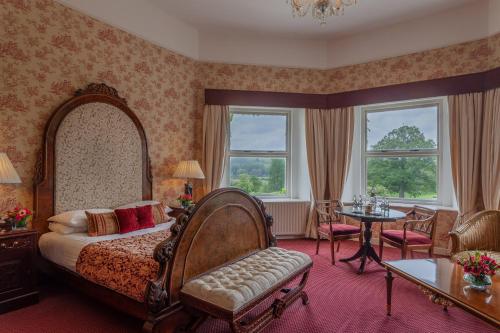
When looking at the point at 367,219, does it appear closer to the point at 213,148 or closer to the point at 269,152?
the point at 269,152

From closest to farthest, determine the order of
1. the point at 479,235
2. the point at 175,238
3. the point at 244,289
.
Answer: the point at 244,289 → the point at 175,238 → the point at 479,235

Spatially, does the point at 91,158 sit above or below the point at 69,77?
below

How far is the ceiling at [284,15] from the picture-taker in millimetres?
4254

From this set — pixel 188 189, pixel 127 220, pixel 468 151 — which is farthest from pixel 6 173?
pixel 468 151

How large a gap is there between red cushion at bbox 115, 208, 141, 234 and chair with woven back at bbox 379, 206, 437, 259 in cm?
310

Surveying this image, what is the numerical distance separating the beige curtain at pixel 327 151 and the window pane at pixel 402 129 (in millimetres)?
471

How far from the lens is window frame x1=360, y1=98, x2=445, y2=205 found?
15.4ft

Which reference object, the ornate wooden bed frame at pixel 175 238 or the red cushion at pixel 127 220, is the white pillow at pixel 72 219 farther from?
the red cushion at pixel 127 220

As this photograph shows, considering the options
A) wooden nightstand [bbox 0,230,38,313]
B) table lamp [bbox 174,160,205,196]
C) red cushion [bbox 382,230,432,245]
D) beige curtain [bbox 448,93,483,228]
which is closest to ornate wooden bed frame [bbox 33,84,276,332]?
wooden nightstand [bbox 0,230,38,313]

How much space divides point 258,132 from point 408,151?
8.50ft

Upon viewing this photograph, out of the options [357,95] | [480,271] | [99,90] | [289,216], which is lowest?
[289,216]

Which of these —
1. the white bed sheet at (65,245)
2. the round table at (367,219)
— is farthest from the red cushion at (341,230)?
the white bed sheet at (65,245)

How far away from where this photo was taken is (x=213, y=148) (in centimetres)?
501

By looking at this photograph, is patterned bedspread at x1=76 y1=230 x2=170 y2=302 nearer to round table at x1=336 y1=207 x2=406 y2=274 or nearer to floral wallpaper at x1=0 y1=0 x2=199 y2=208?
floral wallpaper at x1=0 y1=0 x2=199 y2=208
